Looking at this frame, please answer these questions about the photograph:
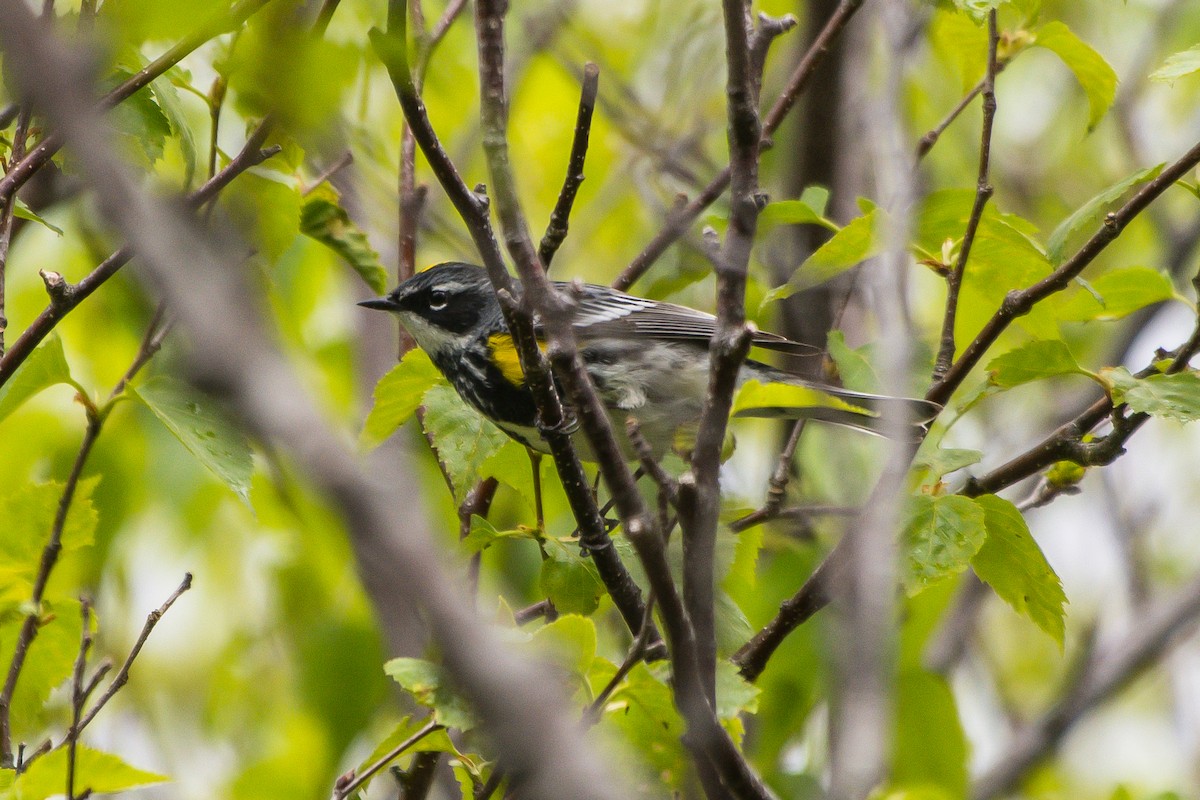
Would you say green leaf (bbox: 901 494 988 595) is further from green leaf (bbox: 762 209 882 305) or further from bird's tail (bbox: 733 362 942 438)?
green leaf (bbox: 762 209 882 305)

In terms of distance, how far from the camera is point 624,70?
6.36 m

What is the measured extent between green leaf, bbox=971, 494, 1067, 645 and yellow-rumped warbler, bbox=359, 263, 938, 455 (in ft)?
3.75

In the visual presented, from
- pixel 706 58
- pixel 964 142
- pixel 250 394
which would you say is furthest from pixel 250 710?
pixel 250 394

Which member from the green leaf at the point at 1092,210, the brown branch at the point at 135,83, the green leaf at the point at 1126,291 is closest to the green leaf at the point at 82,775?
the brown branch at the point at 135,83

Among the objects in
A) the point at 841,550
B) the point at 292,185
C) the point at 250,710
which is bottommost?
the point at 250,710

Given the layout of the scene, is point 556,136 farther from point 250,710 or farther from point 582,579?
point 582,579

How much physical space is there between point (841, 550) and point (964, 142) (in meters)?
4.74

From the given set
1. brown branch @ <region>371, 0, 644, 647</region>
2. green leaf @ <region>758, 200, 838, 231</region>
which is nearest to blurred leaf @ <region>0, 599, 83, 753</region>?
brown branch @ <region>371, 0, 644, 647</region>

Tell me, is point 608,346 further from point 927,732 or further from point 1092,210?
point 1092,210

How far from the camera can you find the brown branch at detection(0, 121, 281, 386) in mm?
2582

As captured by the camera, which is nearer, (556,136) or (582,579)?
(582,579)

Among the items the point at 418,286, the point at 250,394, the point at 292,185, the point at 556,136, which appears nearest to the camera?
the point at 250,394

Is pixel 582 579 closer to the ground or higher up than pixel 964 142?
higher up

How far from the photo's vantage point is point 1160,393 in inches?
96.0
